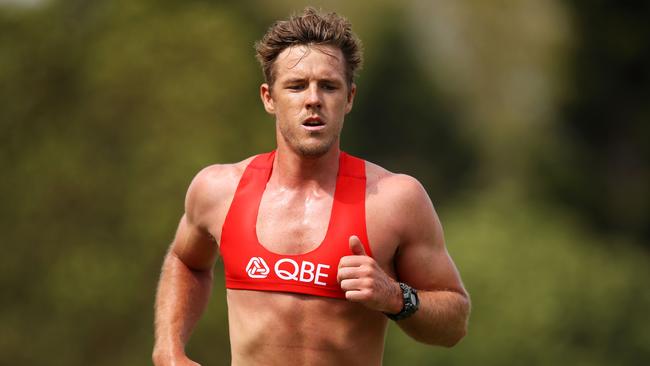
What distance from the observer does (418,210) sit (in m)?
6.90

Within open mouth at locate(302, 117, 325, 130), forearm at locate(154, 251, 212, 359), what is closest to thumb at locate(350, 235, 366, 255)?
open mouth at locate(302, 117, 325, 130)

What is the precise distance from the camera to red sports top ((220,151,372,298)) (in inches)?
266

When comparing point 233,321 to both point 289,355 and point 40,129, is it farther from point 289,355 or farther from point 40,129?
point 40,129

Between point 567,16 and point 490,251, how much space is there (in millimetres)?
14301

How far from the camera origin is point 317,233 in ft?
22.5

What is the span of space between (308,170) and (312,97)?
0.49 m

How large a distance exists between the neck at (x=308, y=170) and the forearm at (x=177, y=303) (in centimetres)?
93

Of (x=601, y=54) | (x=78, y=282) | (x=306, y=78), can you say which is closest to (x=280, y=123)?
(x=306, y=78)

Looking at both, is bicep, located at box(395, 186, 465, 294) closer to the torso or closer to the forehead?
the torso

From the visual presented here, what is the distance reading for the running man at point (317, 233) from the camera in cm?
→ 680

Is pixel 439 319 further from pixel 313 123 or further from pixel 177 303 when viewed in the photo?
pixel 177 303

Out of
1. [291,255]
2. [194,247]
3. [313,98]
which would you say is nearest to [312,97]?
[313,98]

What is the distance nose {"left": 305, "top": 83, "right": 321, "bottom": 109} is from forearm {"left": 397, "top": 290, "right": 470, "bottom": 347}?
1.12 meters

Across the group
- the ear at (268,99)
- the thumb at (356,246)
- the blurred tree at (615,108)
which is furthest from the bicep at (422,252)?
the blurred tree at (615,108)
